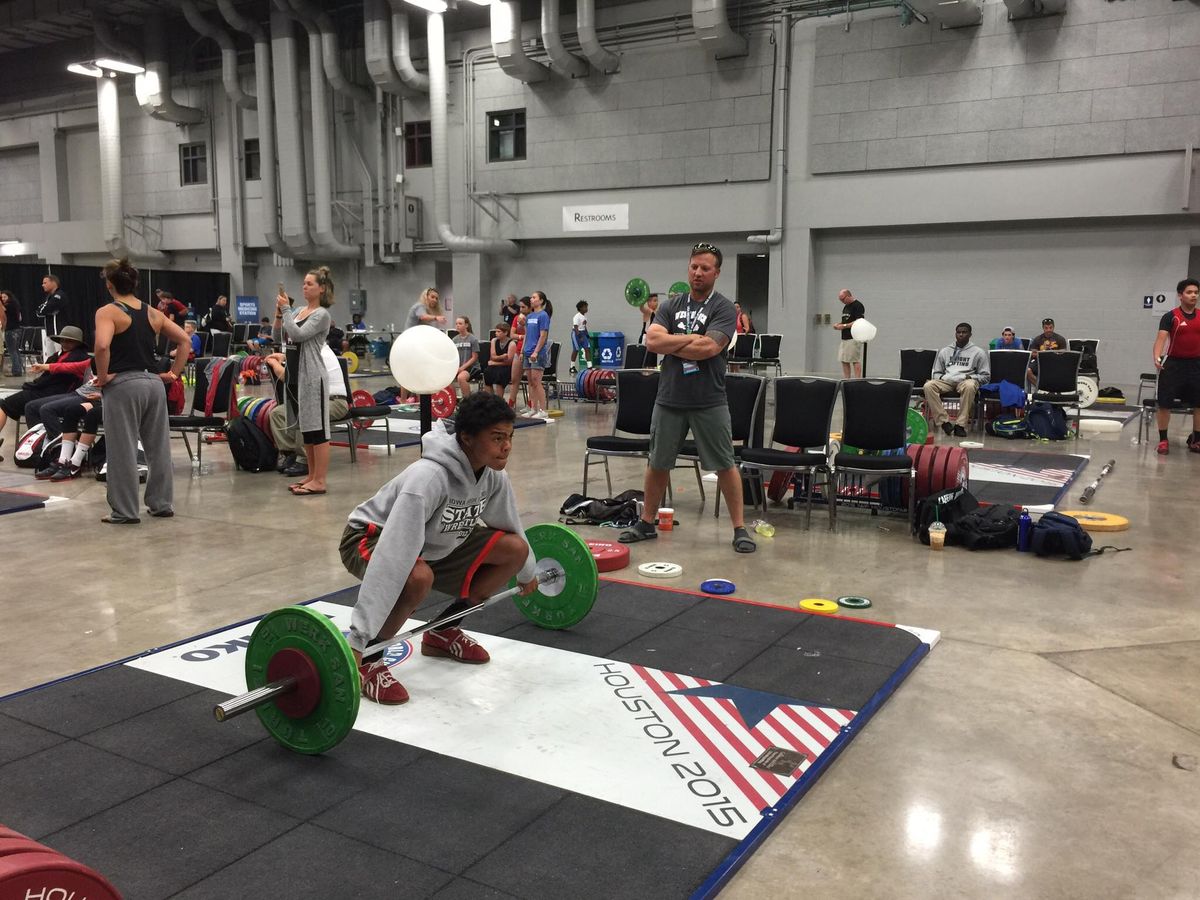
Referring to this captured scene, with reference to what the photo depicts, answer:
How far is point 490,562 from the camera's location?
3.12 m

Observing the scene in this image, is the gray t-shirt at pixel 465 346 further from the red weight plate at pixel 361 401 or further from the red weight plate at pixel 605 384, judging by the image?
the red weight plate at pixel 361 401

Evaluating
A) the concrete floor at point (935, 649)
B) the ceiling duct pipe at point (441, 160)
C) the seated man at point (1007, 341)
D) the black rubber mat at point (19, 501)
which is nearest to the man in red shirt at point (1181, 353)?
the concrete floor at point (935, 649)

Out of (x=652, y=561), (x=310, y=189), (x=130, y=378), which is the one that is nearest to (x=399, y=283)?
(x=310, y=189)

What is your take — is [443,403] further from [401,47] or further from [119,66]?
[119,66]

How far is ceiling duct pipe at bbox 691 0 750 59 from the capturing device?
14141 mm

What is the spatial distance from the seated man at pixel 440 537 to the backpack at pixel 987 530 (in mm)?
2844

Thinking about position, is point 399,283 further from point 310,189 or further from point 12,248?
point 12,248

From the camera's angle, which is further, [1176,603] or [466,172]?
[466,172]

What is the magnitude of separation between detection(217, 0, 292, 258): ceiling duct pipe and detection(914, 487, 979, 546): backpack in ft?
53.7

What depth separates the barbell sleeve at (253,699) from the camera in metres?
2.28

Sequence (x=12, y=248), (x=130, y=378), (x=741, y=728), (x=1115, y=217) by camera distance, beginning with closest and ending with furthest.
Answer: (x=741, y=728)
(x=130, y=378)
(x=1115, y=217)
(x=12, y=248)

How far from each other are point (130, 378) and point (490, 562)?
3279 mm

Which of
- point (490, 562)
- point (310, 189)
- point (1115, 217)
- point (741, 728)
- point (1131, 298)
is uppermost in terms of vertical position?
point (310, 189)

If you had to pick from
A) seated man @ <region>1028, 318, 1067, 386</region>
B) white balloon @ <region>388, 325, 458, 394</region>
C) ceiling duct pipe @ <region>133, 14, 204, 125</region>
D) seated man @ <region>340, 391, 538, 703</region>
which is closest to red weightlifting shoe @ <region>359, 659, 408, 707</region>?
seated man @ <region>340, 391, 538, 703</region>
